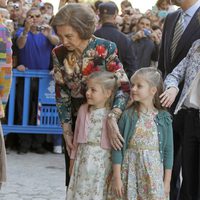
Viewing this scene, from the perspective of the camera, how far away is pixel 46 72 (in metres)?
8.52

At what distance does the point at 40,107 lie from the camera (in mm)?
8578

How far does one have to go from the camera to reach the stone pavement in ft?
20.7

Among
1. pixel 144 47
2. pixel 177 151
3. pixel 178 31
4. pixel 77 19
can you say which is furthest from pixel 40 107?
pixel 77 19

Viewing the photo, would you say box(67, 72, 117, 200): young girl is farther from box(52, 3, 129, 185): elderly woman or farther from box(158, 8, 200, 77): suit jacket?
box(158, 8, 200, 77): suit jacket

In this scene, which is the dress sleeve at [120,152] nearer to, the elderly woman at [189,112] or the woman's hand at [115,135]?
the woman's hand at [115,135]

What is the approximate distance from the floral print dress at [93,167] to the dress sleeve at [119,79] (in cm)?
11

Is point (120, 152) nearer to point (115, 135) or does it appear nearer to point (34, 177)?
point (115, 135)

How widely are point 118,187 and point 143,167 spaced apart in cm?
20

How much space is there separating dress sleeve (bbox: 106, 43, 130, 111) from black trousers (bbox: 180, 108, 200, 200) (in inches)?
23.8

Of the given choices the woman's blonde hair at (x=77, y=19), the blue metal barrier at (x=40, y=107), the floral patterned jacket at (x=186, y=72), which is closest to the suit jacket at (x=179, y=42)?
the floral patterned jacket at (x=186, y=72)

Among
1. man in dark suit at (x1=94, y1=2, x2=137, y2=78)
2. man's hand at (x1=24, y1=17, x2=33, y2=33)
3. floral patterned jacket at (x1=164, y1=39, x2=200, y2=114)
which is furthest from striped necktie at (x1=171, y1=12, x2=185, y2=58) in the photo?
man's hand at (x1=24, y1=17, x2=33, y2=33)

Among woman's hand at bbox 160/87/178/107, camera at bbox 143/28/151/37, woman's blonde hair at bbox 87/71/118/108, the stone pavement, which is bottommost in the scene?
the stone pavement

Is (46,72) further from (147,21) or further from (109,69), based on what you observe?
(109,69)

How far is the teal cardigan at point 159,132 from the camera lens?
4059 millimetres
